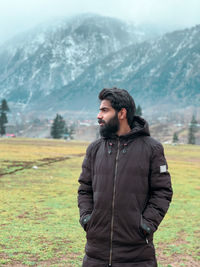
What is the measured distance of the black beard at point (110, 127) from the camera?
5.20 meters

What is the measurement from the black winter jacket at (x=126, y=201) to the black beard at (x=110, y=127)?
0.09 metres

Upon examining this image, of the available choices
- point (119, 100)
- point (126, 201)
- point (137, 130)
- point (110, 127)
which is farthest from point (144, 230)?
point (119, 100)

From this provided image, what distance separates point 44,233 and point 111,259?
6560mm

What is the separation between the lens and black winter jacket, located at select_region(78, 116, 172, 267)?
4902 millimetres

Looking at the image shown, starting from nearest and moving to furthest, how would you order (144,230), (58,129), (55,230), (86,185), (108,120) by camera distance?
(144,230) < (108,120) < (86,185) < (55,230) < (58,129)

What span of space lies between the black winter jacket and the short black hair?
0.89ft

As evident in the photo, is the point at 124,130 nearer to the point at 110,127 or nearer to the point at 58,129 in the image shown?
the point at 110,127

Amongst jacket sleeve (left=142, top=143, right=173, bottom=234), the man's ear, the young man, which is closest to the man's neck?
the young man

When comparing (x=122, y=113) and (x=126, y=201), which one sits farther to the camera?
(x=122, y=113)

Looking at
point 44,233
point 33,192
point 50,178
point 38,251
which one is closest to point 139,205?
point 38,251

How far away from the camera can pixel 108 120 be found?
527cm

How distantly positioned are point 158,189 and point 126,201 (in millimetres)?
506

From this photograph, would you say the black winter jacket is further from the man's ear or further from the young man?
the man's ear

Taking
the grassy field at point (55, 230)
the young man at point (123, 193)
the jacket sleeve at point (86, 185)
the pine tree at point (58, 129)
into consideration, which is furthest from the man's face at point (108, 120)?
the pine tree at point (58, 129)
